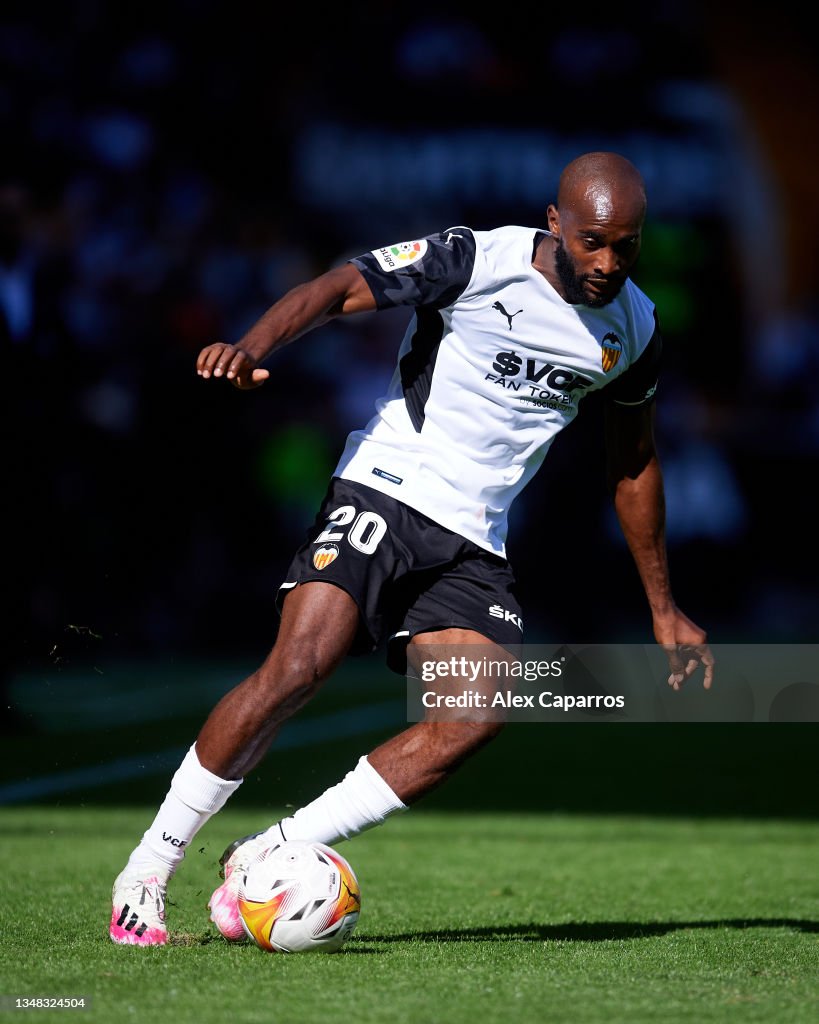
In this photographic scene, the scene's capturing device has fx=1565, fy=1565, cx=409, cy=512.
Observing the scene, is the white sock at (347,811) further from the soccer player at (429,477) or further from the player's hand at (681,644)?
the player's hand at (681,644)

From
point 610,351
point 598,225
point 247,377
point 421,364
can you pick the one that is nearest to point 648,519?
point 610,351

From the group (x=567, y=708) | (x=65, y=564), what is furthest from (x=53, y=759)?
(x=567, y=708)

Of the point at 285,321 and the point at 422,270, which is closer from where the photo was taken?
the point at 285,321

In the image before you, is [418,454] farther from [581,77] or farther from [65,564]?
[581,77]

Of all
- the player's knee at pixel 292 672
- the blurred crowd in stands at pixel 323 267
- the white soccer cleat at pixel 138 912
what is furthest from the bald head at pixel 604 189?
the blurred crowd in stands at pixel 323 267

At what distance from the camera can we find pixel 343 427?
13922mm

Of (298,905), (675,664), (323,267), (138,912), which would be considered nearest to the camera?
(298,905)

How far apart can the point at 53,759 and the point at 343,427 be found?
6.23m

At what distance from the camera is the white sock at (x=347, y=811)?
441 cm

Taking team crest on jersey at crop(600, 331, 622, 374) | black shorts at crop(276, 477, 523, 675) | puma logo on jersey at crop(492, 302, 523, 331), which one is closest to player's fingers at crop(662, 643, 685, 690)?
black shorts at crop(276, 477, 523, 675)

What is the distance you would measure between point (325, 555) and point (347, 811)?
2.38 feet

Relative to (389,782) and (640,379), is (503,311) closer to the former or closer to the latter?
(640,379)

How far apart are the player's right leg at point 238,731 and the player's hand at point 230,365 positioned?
2.29 feet

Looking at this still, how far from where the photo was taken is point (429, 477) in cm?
461
